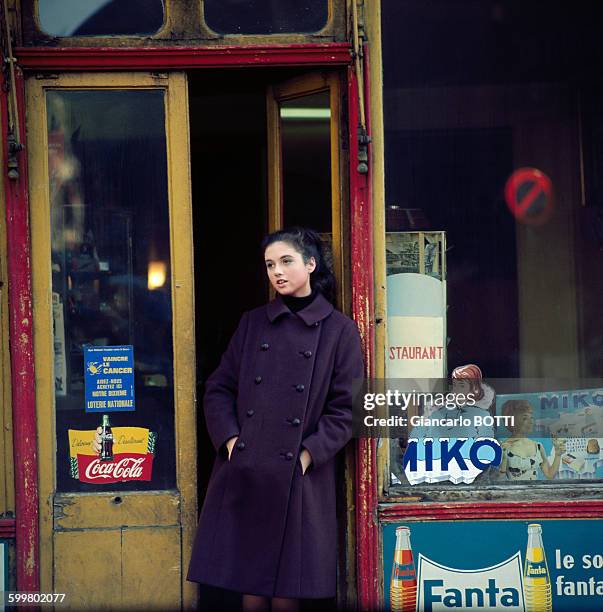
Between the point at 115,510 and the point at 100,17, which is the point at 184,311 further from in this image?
the point at 100,17

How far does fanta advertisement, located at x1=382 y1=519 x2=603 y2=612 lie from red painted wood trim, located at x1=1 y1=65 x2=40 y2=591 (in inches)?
69.9

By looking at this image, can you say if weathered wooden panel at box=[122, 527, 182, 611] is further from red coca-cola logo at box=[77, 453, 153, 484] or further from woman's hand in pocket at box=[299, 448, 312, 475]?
woman's hand in pocket at box=[299, 448, 312, 475]

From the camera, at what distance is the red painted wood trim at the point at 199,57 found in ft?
15.2

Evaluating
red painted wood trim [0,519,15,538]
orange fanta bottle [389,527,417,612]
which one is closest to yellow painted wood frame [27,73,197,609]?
red painted wood trim [0,519,15,538]

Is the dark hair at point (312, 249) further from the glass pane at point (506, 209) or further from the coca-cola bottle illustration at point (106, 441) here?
the coca-cola bottle illustration at point (106, 441)

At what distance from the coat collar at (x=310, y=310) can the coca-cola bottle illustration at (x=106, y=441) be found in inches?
40.4

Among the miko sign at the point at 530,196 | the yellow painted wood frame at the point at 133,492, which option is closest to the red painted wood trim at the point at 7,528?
the yellow painted wood frame at the point at 133,492

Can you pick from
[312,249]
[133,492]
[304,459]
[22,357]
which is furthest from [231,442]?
[22,357]

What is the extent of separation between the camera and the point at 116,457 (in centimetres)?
472

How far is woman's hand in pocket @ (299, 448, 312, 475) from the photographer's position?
166 inches

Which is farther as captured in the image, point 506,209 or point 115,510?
point 506,209

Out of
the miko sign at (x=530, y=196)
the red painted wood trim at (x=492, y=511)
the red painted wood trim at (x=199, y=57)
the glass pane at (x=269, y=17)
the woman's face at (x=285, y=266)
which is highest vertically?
the glass pane at (x=269, y=17)

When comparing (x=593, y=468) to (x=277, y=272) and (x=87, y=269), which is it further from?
(x=87, y=269)

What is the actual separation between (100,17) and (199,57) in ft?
1.77
